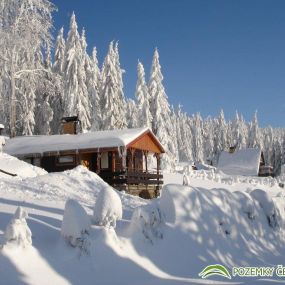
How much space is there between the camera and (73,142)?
A: 29.7 metres

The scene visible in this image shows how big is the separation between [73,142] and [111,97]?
61.3 feet

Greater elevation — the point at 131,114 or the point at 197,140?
the point at 131,114

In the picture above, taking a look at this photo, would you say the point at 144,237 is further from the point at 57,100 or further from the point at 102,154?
the point at 57,100

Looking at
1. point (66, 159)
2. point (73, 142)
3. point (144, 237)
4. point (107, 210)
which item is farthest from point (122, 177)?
point (107, 210)

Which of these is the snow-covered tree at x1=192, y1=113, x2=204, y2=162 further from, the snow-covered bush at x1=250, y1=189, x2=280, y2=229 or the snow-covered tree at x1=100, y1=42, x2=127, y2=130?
the snow-covered bush at x1=250, y1=189, x2=280, y2=229

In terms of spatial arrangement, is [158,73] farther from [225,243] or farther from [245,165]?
[225,243]

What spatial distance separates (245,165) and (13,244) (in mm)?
64982

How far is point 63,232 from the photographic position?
1040 cm

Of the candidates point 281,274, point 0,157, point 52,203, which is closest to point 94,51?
point 0,157

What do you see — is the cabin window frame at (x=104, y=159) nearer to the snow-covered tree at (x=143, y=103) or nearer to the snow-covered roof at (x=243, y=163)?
the snow-covered tree at (x=143, y=103)

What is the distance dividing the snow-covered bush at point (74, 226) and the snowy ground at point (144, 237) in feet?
0.48

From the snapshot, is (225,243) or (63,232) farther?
(225,243)

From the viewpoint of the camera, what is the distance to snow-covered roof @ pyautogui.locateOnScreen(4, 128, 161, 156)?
28.4m

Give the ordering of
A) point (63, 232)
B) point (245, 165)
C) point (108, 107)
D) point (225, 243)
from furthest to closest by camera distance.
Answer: point (245, 165), point (108, 107), point (225, 243), point (63, 232)
